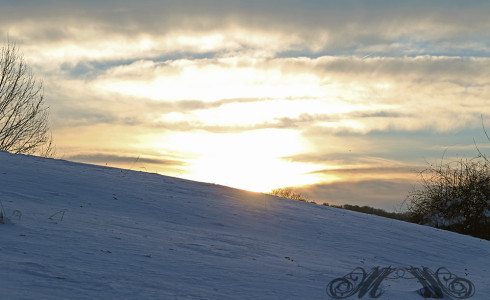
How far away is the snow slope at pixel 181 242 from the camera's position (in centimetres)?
413

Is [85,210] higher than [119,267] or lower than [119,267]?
higher

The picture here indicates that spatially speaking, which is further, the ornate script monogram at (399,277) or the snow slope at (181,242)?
the ornate script monogram at (399,277)

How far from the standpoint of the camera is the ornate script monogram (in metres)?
5.00

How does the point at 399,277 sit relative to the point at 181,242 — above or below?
above

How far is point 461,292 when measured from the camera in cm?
562

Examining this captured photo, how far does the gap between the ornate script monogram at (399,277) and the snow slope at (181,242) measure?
0.11 m

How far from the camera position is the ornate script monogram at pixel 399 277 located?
16.4ft

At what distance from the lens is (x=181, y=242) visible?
5.83 metres

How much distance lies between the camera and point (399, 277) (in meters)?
6.09

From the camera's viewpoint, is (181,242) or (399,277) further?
(399,277)

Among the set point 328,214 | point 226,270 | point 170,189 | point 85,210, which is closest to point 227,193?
point 170,189

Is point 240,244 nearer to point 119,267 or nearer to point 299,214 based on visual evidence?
point 119,267

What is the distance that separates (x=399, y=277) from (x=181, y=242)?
298 cm

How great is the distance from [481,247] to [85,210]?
8.49 m
